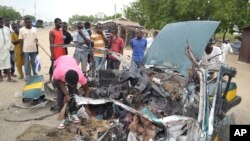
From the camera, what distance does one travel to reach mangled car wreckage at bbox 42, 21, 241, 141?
11.7 ft

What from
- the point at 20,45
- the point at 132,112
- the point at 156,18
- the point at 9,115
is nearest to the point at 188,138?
the point at 132,112

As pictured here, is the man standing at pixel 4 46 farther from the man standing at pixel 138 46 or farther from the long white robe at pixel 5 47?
the man standing at pixel 138 46

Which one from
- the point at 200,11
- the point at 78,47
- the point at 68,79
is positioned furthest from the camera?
the point at 200,11

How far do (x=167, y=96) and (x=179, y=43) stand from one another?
5.34 ft

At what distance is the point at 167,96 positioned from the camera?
4570 millimetres

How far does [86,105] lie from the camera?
4520 mm

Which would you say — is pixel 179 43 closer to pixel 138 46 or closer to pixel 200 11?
pixel 138 46

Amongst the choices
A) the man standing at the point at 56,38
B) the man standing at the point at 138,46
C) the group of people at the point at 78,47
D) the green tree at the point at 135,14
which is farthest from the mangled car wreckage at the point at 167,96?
the green tree at the point at 135,14

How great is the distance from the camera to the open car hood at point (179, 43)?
5336mm

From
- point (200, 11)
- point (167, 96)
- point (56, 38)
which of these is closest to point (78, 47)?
point (56, 38)

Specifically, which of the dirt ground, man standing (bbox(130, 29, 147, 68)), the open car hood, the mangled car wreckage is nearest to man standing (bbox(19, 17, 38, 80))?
the dirt ground

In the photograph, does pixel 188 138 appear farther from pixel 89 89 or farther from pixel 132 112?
pixel 89 89

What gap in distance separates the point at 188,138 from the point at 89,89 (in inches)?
95.5

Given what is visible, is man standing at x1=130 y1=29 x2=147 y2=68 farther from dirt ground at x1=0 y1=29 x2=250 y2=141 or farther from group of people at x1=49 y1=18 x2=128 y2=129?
dirt ground at x1=0 y1=29 x2=250 y2=141
